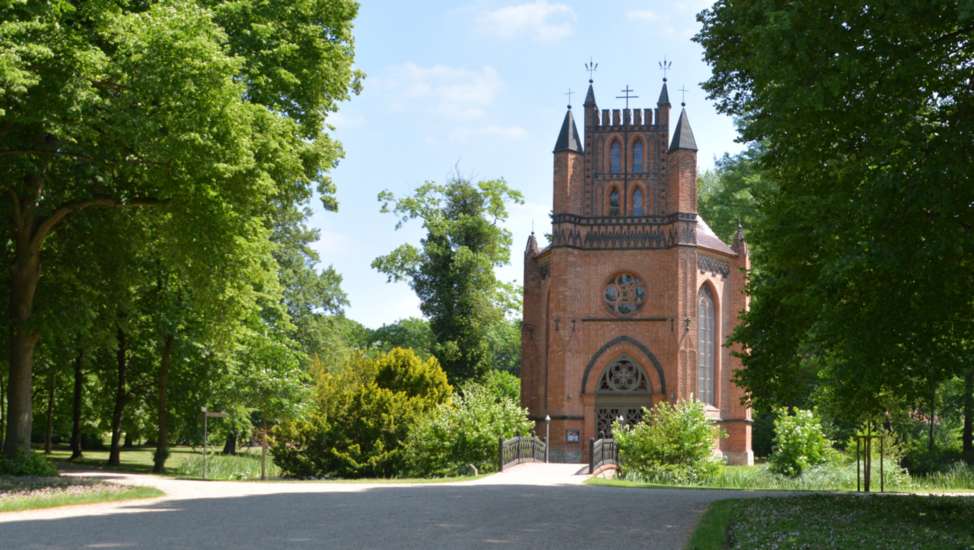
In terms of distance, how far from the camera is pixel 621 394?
38.0m

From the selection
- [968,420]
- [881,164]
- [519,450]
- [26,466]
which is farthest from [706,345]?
[881,164]

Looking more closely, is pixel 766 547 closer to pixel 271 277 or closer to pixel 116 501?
pixel 116 501

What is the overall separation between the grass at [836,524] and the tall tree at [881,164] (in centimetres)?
173

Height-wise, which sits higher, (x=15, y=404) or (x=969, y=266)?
(x=969, y=266)

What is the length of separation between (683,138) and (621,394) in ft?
33.8

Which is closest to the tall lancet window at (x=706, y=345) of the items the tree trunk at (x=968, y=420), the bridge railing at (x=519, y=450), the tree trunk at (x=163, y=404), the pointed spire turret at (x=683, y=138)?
the pointed spire turret at (x=683, y=138)

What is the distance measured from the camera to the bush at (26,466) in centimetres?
1869

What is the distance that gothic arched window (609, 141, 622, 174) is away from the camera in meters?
39.6

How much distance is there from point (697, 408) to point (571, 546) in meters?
18.1

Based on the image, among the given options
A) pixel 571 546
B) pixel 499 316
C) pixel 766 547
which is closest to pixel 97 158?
pixel 571 546

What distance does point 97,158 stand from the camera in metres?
17.9

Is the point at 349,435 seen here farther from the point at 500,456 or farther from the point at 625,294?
the point at 625,294

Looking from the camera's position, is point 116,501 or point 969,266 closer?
point 969,266

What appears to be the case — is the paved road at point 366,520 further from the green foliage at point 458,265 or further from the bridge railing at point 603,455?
the green foliage at point 458,265
